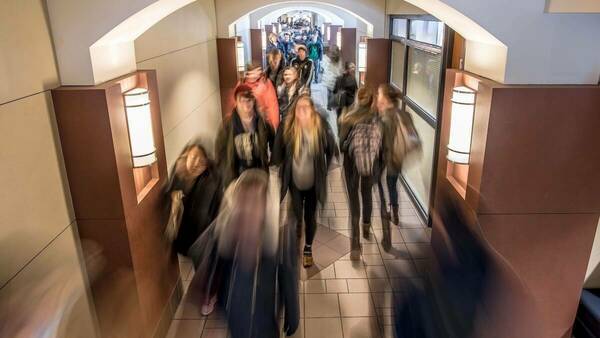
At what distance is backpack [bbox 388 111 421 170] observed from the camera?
166 inches

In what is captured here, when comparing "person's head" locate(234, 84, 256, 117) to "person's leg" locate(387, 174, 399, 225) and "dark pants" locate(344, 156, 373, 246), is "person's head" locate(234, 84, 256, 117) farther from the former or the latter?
"person's leg" locate(387, 174, 399, 225)

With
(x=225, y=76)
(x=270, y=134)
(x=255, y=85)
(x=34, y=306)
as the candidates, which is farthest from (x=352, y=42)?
(x=34, y=306)

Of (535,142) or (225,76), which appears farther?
(225,76)

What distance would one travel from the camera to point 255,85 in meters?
5.79

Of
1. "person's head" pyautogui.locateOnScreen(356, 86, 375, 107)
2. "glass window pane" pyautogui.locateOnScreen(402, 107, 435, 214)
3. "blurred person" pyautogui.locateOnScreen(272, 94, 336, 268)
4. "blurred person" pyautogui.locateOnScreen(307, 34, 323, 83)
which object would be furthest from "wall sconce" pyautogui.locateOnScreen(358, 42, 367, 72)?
"blurred person" pyautogui.locateOnScreen(307, 34, 323, 83)

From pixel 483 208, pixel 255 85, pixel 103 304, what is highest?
pixel 255 85

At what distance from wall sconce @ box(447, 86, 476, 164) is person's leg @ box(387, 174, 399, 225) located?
1.66 metres

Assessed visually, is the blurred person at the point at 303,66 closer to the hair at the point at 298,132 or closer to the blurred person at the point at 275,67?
the blurred person at the point at 275,67

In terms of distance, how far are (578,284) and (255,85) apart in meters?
4.17

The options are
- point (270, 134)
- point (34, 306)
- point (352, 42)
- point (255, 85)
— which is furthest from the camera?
point (352, 42)

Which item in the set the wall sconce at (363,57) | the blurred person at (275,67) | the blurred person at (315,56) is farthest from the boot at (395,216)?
the blurred person at (315,56)

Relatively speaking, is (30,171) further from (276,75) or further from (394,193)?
(276,75)

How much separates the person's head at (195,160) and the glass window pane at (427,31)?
301 centimetres

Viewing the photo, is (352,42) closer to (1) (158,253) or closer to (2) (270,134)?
(2) (270,134)
